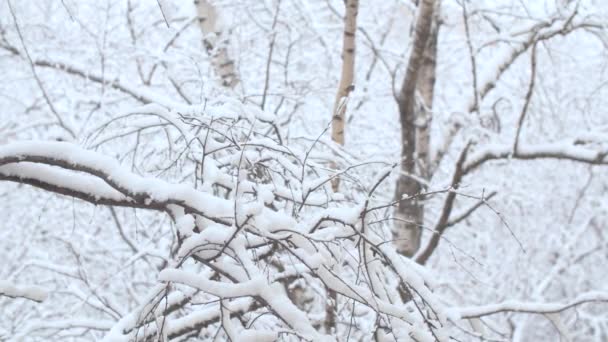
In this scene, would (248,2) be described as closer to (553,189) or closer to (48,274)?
(48,274)

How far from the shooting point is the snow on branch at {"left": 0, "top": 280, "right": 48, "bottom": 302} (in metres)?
1.68

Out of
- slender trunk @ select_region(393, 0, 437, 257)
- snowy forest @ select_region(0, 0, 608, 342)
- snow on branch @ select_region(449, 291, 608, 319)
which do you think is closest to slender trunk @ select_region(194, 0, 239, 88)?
snowy forest @ select_region(0, 0, 608, 342)

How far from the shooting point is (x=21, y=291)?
1.70 metres

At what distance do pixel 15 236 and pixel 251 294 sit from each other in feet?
20.5

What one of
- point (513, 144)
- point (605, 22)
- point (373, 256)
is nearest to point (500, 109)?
point (605, 22)

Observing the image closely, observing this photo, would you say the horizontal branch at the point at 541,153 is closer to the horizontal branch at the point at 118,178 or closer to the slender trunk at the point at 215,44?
the slender trunk at the point at 215,44

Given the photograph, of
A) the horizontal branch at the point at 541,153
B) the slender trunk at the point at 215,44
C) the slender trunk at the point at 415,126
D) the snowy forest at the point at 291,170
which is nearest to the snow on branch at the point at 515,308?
the snowy forest at the point at 291,170

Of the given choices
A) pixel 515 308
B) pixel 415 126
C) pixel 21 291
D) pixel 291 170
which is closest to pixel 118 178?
pixel 21 291

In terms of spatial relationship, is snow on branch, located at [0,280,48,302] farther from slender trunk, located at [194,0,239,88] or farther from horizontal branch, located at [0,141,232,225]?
slender trunk, located at [194,0,239,88]

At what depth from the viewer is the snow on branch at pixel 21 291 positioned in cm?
168

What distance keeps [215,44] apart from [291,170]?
9.97 ft

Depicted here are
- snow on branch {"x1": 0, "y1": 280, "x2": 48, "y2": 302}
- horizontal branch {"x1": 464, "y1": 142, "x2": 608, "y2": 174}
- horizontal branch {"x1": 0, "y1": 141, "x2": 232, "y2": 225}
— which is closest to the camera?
horizontal branch {"x1": 0, "y1": 141, "x2": 232, "y2": 225}

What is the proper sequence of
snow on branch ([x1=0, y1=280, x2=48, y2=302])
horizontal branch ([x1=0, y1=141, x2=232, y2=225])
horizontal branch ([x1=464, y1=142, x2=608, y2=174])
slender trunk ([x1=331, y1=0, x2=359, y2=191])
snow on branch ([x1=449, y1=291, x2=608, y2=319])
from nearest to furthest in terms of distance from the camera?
horizontal branch ([x1=0, y1=141, x2=232, y2=225]) < snow on branch ([x1=0, y1=280, x2=48, y2=302]) < snow on branch ([x1=449, y1=291, x2=608, y2=319]) < slender trunk ([x1=331, y1=0, x2=359, y2=191]) < horizontal branch ([x1=464, y1=142, x2=608, y2=174])

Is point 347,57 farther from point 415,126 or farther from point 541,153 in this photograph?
point 541,153
